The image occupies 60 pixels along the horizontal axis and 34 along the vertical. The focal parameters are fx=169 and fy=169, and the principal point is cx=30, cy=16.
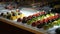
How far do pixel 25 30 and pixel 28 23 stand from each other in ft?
0.30

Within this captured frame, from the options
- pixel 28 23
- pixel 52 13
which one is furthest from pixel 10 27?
pixel 52 13

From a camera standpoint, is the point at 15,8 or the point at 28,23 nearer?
the point at 28,23

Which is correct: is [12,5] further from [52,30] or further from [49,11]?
[52,30]

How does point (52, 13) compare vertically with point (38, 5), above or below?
below

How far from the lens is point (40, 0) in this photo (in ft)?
6.82

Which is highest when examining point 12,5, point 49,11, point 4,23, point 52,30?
point 12,5

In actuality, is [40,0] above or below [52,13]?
above

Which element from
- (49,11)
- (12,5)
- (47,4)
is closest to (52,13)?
(49,11)

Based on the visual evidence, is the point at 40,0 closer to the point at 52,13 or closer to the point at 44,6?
the point at 44,6

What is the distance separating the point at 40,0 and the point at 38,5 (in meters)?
0.07

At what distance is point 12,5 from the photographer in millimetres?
2283

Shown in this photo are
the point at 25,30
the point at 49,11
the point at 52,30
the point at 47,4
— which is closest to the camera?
the point at 52,30

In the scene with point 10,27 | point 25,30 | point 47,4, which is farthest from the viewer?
point 47,4

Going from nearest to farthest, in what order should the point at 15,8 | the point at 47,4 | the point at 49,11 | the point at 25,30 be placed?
the point at 25,30 → the point at 49,11 → the point at 47,4 → the point at 15,8
